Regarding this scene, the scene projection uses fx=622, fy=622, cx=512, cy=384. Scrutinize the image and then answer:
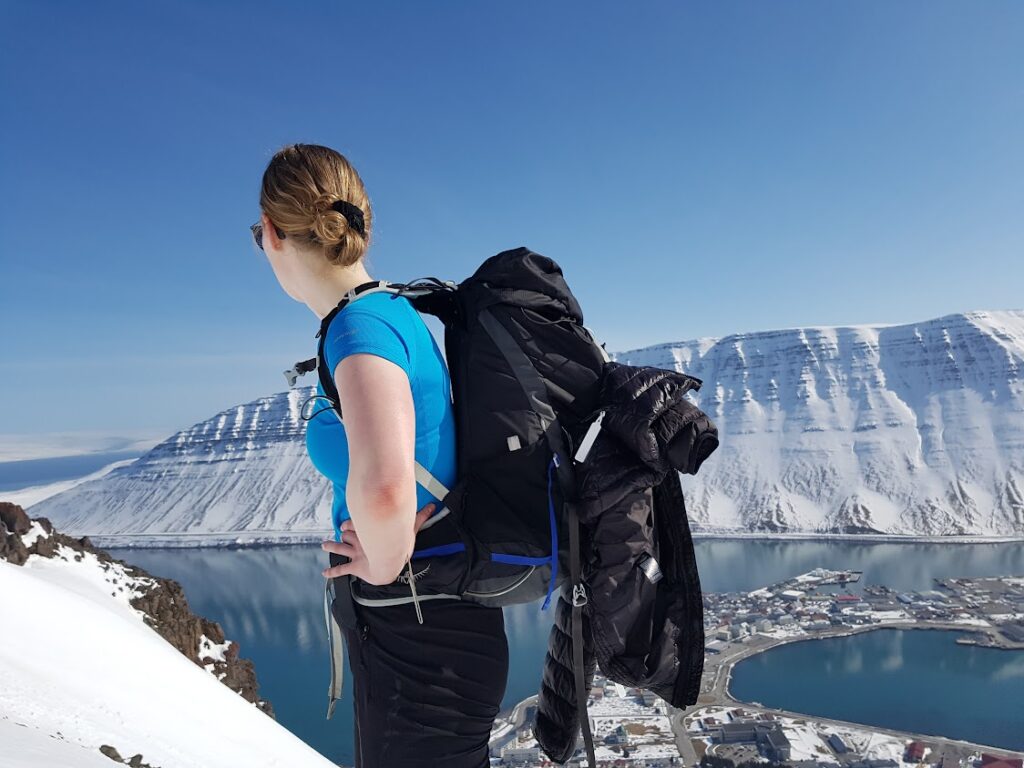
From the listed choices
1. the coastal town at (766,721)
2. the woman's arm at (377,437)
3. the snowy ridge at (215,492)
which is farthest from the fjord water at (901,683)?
the snowy ridge at (215,492)

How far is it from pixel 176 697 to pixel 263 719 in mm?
1312

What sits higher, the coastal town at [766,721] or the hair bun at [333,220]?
the hair bun at [333,220]

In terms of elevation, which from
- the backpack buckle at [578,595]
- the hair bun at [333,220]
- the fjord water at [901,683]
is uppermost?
the hair bun at [333,220]

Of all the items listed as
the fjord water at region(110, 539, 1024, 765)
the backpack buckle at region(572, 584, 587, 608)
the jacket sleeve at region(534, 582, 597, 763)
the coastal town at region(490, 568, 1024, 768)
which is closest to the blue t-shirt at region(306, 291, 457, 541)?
the backpack buckle at region(572, 584, 587, 608)

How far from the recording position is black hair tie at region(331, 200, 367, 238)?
1346 millimetres

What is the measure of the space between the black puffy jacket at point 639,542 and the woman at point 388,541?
26cm

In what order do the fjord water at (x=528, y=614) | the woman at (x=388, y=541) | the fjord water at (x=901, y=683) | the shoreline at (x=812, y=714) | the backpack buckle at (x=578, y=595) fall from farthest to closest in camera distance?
the fjord water at (x=528, y=614) → the fjord water at (x=901, y=683) → the shoreline at (x=812, y=714) → the backpack buckle at (x=578, y=595) → the woman at (x=388, y=541)

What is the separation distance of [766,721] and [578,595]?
86.7 feet

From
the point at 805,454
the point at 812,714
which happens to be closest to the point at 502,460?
the point at 812,714

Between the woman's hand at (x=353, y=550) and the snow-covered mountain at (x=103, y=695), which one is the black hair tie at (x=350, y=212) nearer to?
the woman's hand at (x=353, y=550)

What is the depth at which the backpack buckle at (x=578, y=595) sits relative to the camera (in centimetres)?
145

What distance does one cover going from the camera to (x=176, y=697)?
6.61 meters

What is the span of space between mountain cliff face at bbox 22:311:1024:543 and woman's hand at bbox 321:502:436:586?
72.8m

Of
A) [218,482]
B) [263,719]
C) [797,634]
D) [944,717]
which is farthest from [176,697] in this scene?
[218,482]
